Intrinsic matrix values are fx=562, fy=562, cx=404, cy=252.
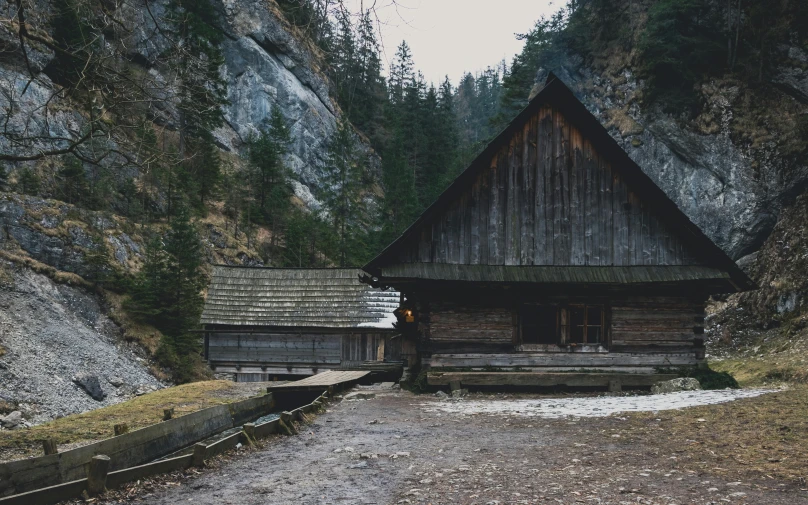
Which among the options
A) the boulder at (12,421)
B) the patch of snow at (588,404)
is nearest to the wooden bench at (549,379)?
the patch of snow at (588,404)

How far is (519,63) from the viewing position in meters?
66.4

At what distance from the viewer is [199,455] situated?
727cm

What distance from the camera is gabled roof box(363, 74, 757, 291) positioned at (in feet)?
51.5

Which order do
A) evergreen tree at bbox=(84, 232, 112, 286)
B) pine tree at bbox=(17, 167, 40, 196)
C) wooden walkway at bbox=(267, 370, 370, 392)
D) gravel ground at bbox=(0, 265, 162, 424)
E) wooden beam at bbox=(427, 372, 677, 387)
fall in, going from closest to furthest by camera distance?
wooden beam at bbox=(427, 372, 677, 387), wooden walkway at bbox=(267, 370, 370, 392), gravel ground at bbox=(0, 265, 162, 424), evergreen tree at bbox=(84, 232, 112, 286), pine tree at bbox=(17, 167, 40, 196)

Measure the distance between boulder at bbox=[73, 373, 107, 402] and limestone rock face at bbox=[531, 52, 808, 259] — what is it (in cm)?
3400

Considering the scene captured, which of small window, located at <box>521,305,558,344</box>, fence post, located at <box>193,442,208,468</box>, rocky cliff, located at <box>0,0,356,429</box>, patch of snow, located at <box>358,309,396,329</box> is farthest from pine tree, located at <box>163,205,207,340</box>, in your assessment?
fence post, located at <box>193,442,208,468</box>

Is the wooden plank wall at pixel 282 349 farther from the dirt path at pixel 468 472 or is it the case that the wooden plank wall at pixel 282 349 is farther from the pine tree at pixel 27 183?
the dirt path at pixel 468 472

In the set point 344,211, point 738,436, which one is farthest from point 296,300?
point 344,211

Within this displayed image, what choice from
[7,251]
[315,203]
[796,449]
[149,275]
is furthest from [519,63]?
[796,449]

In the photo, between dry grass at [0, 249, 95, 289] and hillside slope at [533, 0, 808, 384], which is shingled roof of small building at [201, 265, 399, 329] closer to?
dry grass at [0, 249, 95, 289]

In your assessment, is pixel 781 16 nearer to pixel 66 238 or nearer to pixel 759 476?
pixel 759 476

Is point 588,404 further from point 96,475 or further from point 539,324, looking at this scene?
point 96,475

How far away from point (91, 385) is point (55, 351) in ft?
10.6

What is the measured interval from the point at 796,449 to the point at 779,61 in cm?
3441
